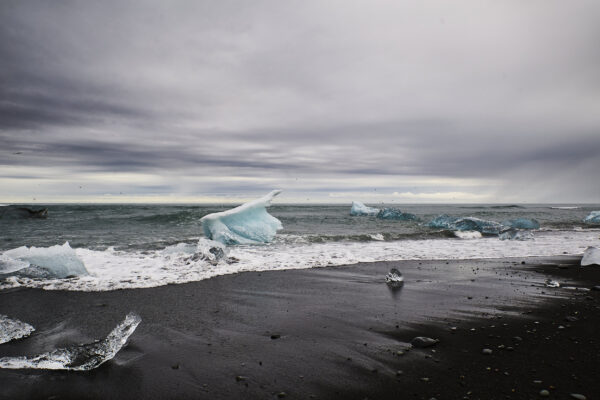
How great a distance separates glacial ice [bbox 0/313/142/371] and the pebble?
2951mm

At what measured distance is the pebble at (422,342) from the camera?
10.5ft

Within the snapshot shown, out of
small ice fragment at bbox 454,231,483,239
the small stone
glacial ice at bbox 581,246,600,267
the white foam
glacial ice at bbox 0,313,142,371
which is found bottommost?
the white foam

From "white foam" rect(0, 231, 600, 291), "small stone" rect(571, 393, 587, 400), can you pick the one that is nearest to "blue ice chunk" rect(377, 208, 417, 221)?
"white foam" rect(0, 231, 600, 291)

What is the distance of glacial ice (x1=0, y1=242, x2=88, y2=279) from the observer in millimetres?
6199

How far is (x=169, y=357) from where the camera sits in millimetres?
3041

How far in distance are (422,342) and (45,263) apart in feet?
23.0

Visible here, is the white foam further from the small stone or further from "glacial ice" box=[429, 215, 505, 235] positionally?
the small stone

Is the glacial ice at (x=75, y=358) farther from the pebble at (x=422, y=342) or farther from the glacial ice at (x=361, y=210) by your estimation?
the glacial ice at (x=361, y=210)

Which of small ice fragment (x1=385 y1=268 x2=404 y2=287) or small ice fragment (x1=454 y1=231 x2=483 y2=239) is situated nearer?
small ice fragment (x1=385 y1=268 x2=404 y2=287)

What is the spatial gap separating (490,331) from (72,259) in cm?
730

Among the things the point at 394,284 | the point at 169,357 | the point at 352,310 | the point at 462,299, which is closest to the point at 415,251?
the point at 394,284

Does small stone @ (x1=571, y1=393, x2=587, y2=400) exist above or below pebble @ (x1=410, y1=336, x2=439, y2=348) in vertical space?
above

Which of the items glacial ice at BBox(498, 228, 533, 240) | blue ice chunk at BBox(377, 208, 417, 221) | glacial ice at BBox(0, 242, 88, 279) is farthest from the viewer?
blue ice chunk at BBox(377, 208, 417, 221)

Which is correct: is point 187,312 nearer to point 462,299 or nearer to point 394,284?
point 394,284
